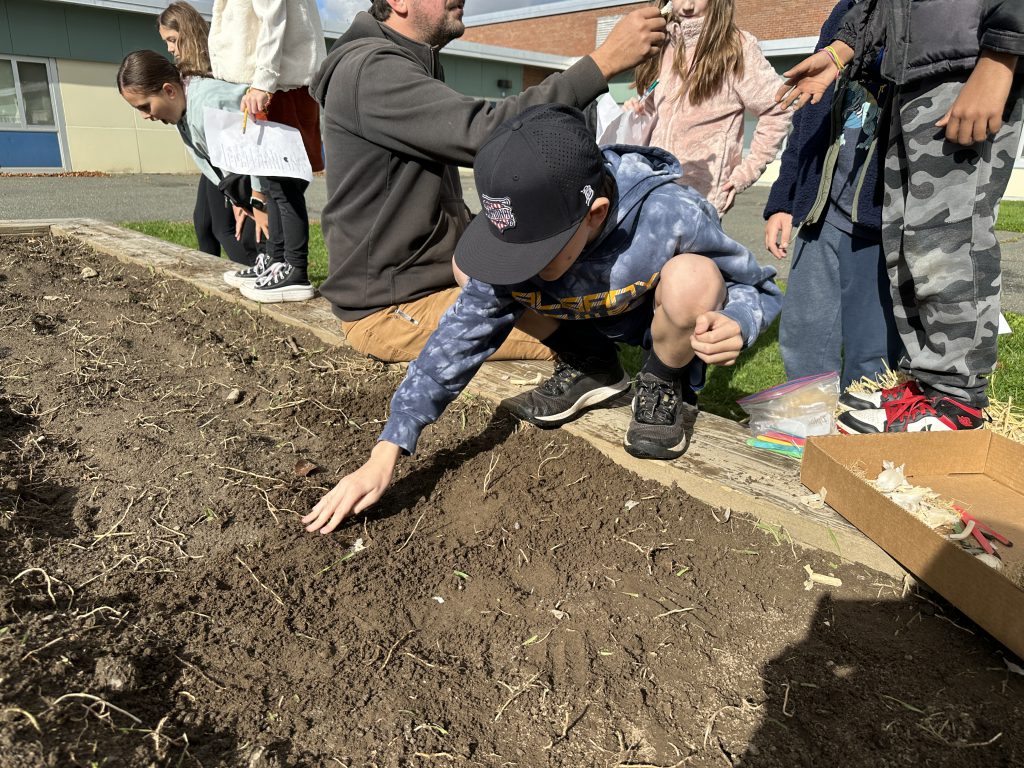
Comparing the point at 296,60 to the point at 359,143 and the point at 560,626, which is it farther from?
the point at 560,626

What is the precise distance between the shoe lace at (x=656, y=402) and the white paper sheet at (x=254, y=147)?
7.64ft

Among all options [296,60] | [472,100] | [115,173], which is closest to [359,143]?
[472,100]

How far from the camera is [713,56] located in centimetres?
317

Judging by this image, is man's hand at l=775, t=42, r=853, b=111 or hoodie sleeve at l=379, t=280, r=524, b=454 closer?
hoodie sleeve at l=379, t=280, r=524, b=454

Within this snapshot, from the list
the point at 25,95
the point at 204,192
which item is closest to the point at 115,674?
the point at 204,192

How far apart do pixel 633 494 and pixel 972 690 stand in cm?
94

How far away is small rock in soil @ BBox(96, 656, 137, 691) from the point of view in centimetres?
140

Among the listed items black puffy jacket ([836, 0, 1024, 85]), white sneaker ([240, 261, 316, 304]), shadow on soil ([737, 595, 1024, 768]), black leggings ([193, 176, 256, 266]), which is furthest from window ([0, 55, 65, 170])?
shadow on soil ([737, 595, 1024, 768])

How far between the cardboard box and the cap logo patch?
3.39 ft

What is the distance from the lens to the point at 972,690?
1.51m

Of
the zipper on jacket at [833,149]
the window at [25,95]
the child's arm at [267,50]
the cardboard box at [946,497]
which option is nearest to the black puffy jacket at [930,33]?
the zipper on jacket at [833,149]

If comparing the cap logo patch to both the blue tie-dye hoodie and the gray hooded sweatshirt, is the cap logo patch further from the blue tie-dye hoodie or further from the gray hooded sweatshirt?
the gray hooded sweatshirt

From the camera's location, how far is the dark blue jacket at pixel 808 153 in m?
2.83

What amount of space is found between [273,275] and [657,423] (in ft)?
8.29
